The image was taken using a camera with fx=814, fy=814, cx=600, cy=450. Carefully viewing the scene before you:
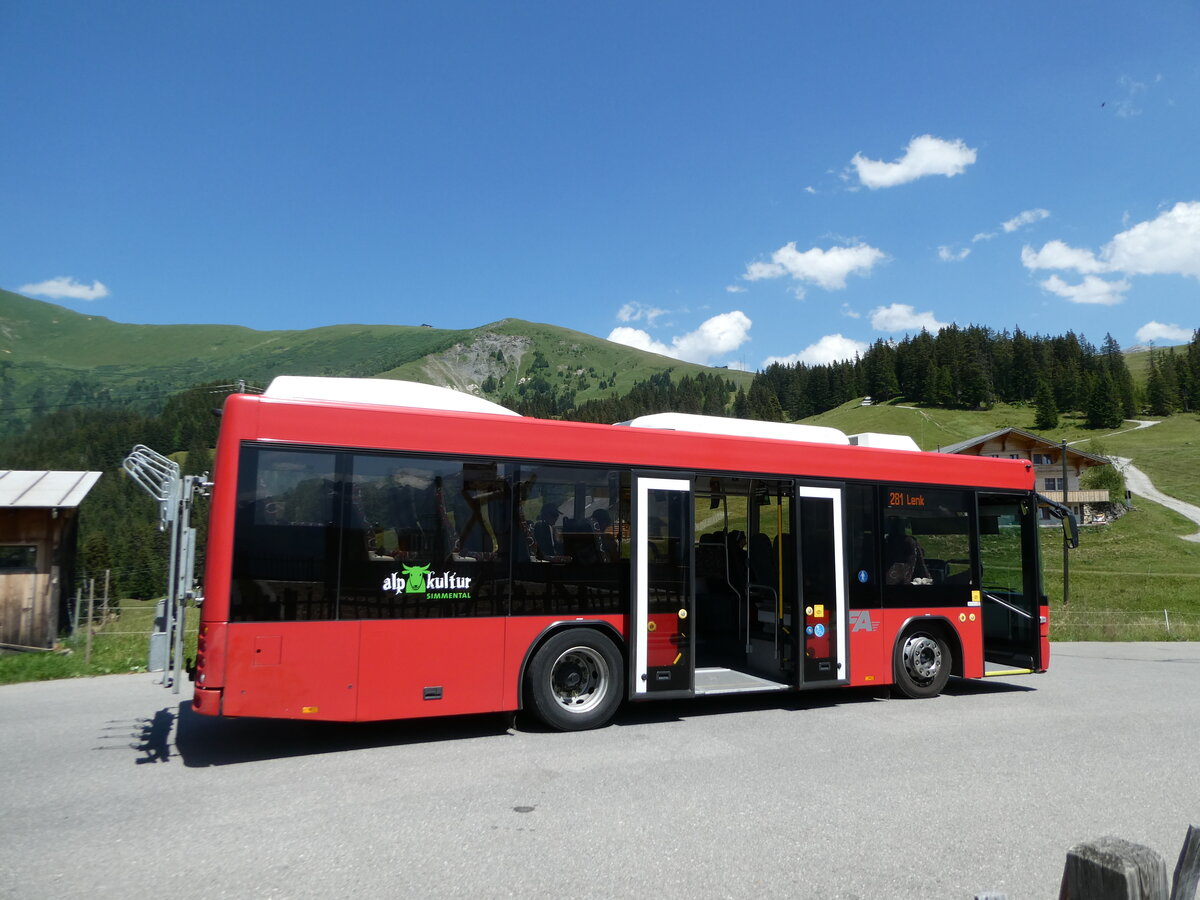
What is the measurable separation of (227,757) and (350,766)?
1159mm

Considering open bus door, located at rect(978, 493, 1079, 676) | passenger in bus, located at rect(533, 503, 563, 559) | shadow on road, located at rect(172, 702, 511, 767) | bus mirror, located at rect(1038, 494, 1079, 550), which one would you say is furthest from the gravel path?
shadow on road, located at rect(172, 702, 511, 767)

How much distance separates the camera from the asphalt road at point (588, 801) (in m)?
4.32

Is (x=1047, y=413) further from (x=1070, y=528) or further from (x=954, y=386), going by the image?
(x=1070, y=528)

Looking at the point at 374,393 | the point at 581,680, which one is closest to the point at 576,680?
the point at 581,680

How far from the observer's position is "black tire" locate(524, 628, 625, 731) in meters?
7.66

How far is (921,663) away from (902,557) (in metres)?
1.37

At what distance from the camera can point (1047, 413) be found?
343 feet

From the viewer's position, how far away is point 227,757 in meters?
6.86

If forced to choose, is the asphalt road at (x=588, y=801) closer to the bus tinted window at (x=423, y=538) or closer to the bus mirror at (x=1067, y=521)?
the bus tinted window at (x=423, y=538)

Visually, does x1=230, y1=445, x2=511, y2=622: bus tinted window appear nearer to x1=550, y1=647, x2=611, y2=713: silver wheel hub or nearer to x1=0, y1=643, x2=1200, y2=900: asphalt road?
x1=550, y1=647, x2=611, y2=713: silver wheel hub

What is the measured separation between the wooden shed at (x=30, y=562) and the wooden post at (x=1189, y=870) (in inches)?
739

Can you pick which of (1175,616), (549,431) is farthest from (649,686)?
(1175,616)

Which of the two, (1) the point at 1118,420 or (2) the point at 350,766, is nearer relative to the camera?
(2) the point at 350,766

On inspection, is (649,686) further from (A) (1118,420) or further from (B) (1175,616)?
(A) (1118,420)
